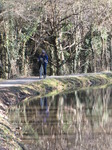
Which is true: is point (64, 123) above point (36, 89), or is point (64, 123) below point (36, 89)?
above

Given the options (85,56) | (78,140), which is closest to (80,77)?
(85,56)

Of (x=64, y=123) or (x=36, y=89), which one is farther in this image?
(x=36, y=89)

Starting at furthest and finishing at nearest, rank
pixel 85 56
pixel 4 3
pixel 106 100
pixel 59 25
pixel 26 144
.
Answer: pixel 85 56 < pixel 59 25 < pixel 4 3 < pixel 106 100 < pixel 26 144

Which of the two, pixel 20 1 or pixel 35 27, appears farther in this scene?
pixel 35 27

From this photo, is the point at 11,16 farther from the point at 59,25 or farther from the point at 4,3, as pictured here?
the point at 59,25

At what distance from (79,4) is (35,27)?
4.05 meters

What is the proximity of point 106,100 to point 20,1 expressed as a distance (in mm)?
15387

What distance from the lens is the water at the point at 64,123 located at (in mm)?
12625

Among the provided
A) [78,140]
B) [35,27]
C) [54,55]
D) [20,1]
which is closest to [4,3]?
[20,1]

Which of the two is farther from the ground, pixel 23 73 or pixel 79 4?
pixel 79 4

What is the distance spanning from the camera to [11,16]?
3672cm

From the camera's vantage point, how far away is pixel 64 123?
52.7ft

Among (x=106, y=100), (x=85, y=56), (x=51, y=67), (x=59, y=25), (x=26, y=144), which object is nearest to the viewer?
(x=26, y=144)

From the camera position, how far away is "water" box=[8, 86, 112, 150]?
12625 millimetres
